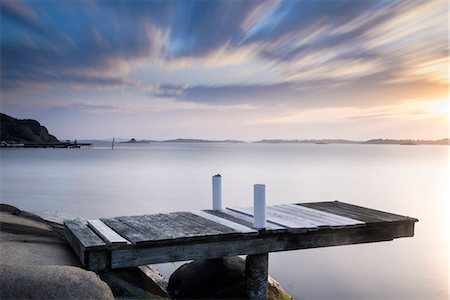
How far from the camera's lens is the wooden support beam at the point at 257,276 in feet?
27.1

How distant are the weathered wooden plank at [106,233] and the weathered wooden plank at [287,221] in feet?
9.73

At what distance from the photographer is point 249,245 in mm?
7922

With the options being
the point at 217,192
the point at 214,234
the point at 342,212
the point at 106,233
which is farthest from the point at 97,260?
the point at 342,212

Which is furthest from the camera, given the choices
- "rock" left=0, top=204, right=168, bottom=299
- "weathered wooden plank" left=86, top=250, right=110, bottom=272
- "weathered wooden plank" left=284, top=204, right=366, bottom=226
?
"weathered wooden plank" left=284, top=204, right=366, bottom=226

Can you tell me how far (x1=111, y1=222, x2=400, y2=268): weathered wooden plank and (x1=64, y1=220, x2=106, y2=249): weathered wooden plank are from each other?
0.99 ft

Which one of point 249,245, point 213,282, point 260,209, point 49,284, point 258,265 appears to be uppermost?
point 260,209

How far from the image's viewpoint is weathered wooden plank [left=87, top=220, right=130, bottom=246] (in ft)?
22.8

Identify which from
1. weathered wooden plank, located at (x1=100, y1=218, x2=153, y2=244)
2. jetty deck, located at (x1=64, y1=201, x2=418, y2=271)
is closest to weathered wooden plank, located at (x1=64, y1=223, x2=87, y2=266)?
jetty deck, located at (x1=64, y1=201, x2=418, y2=271)

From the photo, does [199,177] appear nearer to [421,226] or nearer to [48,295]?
[421,226]

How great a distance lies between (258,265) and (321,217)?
76.4 inches

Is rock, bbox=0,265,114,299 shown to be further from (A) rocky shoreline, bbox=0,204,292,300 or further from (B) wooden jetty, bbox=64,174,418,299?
(B) wooden jetty, bbox=64,174,418,299

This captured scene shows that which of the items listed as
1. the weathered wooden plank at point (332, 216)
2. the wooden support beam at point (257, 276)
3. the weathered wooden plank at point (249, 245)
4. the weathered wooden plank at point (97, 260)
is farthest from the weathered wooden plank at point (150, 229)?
the weathered wooden plank at point (332, 216)

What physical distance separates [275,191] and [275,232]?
25.0 m

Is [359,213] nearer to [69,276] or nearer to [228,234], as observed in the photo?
[228,234]
